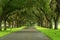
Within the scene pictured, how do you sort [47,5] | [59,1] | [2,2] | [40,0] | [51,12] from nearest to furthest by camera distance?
[59,1] → [2,2] → [40,0] → [47,5] → [51,12]

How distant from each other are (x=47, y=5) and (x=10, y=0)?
29.8ft

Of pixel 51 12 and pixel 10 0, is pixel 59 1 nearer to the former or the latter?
pixel 10 0

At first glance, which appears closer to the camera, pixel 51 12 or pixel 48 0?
pixel 48 0

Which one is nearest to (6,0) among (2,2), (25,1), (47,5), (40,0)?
Result: (2,2)

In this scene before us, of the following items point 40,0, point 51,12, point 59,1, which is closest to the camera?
point 59,1

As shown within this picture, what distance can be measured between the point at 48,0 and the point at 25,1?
17.1 ft

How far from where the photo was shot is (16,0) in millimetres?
45562

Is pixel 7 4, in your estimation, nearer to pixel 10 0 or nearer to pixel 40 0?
pixel 10 0

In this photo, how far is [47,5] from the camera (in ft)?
165

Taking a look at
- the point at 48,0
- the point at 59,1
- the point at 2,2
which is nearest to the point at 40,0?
the point at 48,0

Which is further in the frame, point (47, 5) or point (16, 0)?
point (47, 5)

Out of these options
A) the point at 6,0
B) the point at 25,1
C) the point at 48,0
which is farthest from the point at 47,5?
the point at 6,0

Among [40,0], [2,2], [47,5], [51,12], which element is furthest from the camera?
[51,12]

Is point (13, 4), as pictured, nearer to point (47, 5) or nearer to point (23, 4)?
point (23, 4)
